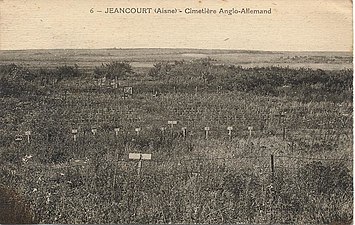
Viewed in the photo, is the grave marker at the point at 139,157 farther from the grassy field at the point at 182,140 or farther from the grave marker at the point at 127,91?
the grave marker at the point at 127,91

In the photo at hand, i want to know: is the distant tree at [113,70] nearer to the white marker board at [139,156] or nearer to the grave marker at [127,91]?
the grave marker at [127,91]

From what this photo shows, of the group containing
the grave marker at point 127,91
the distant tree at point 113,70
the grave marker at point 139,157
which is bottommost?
the grave marker at point 139,157

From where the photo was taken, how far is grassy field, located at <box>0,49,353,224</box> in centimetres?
208

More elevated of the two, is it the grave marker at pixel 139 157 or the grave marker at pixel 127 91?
the grave marker at pixel 127 91

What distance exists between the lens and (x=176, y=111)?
212cm

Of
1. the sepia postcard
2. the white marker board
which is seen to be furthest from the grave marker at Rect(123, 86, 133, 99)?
the white marker board

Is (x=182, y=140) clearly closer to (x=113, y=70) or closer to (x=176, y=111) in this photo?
(x=176, y=111)

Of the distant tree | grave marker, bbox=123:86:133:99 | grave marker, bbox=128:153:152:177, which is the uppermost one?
the distant tree

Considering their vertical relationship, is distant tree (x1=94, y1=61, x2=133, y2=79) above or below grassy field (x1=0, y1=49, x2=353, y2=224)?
above

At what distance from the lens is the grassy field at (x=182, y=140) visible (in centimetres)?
208

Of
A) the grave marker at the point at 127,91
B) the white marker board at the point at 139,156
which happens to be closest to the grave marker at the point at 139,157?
the white marker board at the point at 139,156

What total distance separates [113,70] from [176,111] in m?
0.28

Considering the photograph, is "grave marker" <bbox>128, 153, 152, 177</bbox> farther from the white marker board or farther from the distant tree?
the distant tree

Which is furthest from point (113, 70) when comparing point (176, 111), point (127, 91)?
point (176, 111)
